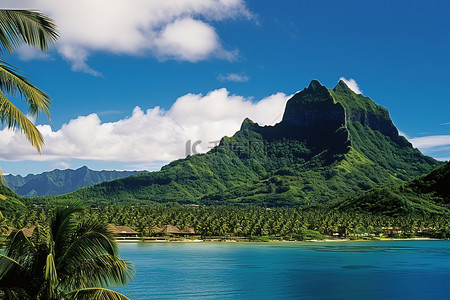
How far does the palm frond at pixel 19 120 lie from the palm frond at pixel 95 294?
436cm

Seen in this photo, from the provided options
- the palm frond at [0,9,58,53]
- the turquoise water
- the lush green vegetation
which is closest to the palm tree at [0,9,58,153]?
the palm frond at [0,9,58,53]

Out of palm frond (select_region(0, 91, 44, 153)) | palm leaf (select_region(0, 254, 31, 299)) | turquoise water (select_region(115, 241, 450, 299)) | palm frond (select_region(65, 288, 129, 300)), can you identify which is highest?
palm frond (select_region(0, 91, 44, 153))

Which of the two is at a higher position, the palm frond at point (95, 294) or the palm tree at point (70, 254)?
the palm tree at point (70, 254)

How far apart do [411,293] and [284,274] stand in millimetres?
22290

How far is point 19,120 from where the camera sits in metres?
9.76

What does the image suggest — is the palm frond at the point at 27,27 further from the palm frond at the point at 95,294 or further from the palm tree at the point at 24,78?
the palm frond at the point at 95,294

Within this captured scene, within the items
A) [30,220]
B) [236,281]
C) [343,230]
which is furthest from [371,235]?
[30,220]

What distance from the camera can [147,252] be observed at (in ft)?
353

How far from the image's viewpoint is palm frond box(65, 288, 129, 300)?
11664 mm

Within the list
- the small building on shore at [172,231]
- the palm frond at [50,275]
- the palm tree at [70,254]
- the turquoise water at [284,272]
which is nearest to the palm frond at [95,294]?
the palm tree at [70,254]

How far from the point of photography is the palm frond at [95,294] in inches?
459

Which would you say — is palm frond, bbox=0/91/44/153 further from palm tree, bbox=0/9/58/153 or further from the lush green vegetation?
the lush green vegetation

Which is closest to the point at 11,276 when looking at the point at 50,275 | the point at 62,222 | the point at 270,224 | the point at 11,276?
the point at 11,276

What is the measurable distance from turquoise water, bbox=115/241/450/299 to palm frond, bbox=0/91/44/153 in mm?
50096
